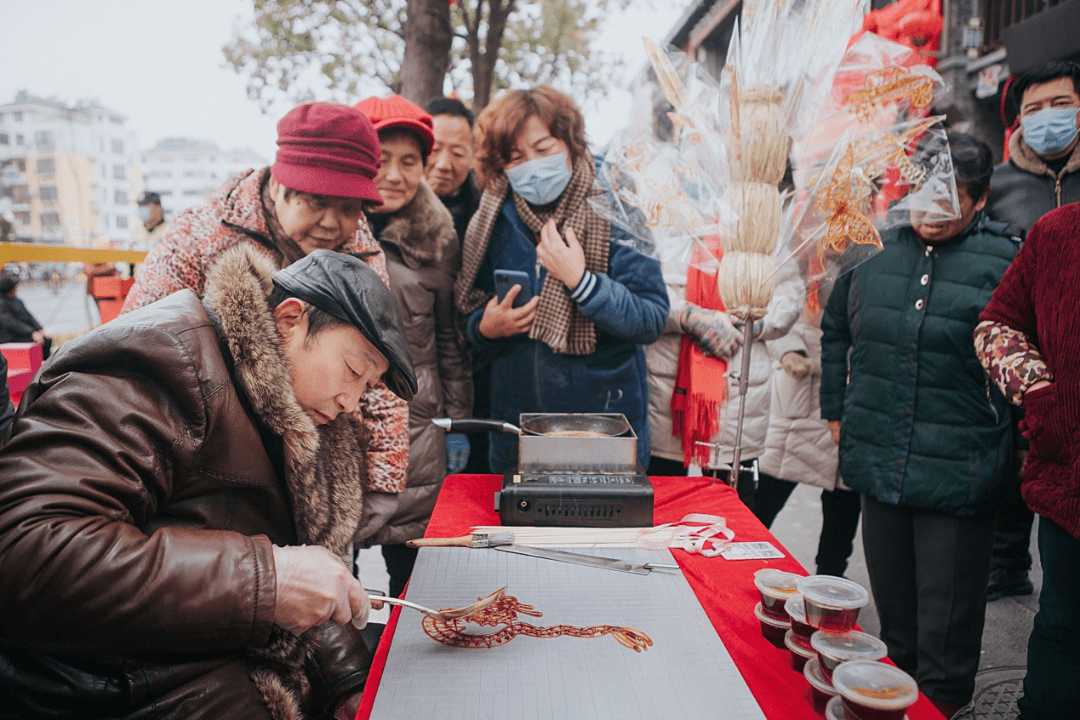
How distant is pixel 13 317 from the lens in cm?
545

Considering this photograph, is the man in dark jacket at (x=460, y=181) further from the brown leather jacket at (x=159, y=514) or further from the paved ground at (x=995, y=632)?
the paved ground at (x=995, y=632)

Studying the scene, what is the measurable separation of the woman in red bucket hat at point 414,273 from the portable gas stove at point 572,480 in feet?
1.68

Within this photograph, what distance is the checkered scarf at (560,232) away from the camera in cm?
213

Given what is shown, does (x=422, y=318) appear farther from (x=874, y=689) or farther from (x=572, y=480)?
(x=874, y=689)

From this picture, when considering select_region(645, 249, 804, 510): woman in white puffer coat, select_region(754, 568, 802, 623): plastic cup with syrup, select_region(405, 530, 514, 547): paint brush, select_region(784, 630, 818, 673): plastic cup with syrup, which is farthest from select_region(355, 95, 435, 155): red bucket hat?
select_region(784, 630, 818, 673): plastic cup with syrup

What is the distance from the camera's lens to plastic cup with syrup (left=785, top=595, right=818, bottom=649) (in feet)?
3.16

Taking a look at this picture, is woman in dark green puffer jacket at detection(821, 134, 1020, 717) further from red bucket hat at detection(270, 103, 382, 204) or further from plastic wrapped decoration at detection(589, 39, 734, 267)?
red bucket hat at detection(270, 103, 382, 204)

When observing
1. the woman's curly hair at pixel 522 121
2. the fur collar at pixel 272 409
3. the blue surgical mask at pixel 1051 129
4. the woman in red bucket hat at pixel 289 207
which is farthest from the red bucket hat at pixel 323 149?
the blue surgical mask at pixel 1051 129

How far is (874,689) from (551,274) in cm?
155

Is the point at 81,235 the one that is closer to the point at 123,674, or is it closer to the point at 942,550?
the point at 123,674

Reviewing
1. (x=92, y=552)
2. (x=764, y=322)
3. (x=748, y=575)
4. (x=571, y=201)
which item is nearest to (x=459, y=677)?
(x=92, y=552)

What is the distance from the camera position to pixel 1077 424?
1479 mm

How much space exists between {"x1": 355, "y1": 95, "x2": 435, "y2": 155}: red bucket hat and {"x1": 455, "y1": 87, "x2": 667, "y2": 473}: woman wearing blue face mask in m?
0.17

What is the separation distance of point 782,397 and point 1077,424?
1.16m
